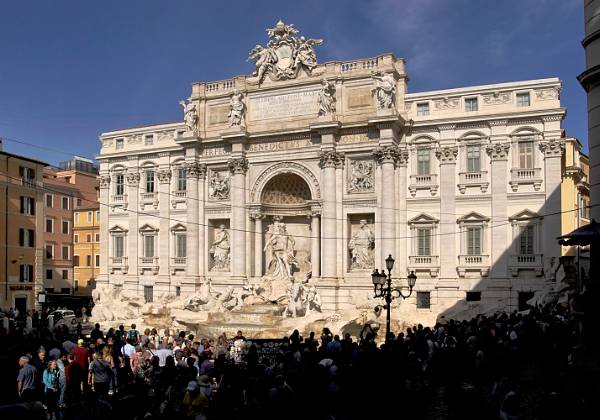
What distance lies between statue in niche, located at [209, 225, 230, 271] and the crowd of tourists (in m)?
18.7

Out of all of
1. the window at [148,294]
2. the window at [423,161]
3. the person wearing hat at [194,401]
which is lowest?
the window at [148,294]

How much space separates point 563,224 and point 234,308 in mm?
18081

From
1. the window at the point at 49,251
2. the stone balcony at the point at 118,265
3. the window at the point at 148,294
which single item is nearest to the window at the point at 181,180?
the stone balcony at the point at 118,265

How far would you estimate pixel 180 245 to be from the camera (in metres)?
39.1

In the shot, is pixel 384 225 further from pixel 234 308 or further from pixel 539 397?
pixel 539 397

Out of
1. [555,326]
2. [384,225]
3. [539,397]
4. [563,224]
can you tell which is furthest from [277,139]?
[539,397]

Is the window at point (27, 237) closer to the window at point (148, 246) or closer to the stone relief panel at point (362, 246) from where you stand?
the window at point (148, 246)

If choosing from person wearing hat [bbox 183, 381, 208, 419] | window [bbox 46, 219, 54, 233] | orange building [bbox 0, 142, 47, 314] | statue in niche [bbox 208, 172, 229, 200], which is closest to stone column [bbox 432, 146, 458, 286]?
statue in niche [bbox 208, 172, 229, 200]

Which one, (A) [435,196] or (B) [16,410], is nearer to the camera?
(B) [16,410]

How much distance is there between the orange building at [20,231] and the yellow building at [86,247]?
42.6 ft

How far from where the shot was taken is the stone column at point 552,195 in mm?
29625

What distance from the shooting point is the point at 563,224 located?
32.7 metres

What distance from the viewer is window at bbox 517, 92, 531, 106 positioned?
1213 inches

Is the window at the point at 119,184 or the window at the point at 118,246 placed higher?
the window at the point at 119,184
